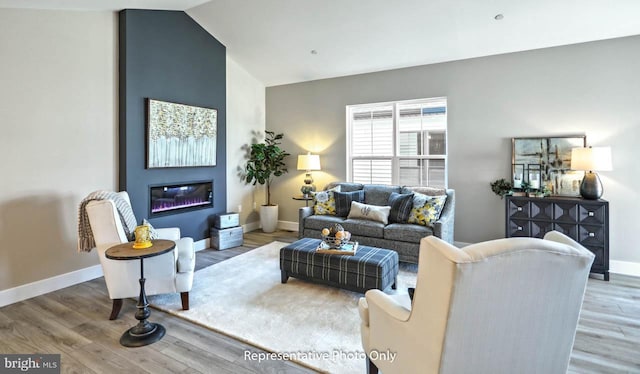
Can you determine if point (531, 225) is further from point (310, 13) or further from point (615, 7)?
point (310, 13)

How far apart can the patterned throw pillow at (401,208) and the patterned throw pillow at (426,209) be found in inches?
2.2

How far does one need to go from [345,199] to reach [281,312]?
7.62ft

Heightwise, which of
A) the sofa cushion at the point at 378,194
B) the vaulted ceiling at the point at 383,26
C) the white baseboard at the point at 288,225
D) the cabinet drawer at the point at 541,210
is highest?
the vaulted ceiling at the point at 383,26

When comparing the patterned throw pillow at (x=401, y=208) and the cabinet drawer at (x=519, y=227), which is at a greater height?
the patterned throw pillow at (x=401, y=208)

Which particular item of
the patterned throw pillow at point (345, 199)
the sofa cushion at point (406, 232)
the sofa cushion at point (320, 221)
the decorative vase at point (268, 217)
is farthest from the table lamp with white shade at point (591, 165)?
the decorative vase at point (268, 217)

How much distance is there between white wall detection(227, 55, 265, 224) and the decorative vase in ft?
1.03

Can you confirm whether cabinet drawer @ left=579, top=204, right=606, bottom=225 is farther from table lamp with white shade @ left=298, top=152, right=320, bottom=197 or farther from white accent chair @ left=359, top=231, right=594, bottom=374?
table lamp with white shade @ left=298, top=152, right=320, bottom=197

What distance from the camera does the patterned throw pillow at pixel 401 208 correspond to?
14.4 feet

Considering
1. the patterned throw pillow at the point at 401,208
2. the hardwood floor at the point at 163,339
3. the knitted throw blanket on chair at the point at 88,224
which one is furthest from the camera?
the patterned throw pillow at the point at 401,208

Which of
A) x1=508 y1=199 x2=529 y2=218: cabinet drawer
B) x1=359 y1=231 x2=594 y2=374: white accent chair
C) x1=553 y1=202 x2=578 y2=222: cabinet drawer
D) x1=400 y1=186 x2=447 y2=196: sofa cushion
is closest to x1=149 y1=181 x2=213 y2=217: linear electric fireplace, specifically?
x1=400 y1=186 x2=447 y2=196: sofa cushion

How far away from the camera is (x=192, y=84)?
4.83m

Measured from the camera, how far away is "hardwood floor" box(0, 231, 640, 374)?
221 centimetres

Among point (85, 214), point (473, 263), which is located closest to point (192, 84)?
point (85, 214)

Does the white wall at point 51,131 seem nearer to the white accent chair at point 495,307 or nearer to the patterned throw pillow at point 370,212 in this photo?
the patterned throw pillow at point 370,212
